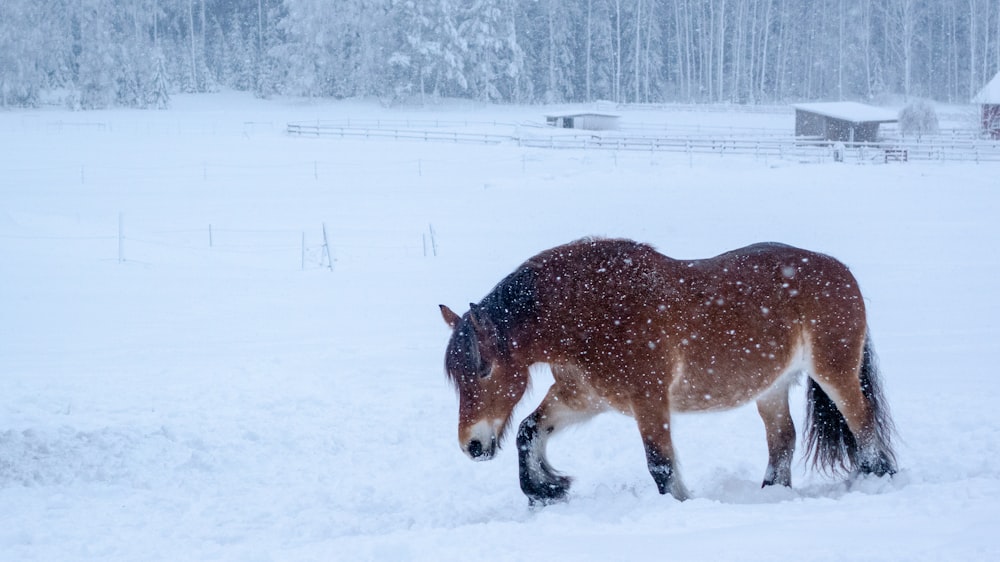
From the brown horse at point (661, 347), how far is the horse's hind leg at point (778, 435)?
0.50 feet

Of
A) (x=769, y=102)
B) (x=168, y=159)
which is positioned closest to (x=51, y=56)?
(x=168, y=159)

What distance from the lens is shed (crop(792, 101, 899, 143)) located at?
146 ft

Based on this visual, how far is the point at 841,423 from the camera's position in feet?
18.9

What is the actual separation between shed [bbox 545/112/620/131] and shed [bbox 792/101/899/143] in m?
11.0

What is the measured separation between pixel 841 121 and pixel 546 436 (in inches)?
1752

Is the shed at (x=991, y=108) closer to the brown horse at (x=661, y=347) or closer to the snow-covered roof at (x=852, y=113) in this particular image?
the snow-covered roof at (x=852, y=113)

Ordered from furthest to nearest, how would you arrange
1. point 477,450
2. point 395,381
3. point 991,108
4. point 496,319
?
point 991,108 < point 395,381 < point 496,319 < point 477,450

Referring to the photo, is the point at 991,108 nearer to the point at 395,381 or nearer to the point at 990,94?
the point at 990,94

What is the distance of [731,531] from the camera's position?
3779mm

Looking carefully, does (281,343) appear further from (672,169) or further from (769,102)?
(769,102)

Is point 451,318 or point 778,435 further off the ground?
point 451,318

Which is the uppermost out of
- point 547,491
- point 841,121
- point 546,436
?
point 841,121

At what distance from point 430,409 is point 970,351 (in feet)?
22.6

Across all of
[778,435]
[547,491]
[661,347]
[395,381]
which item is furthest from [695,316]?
[395,381]
